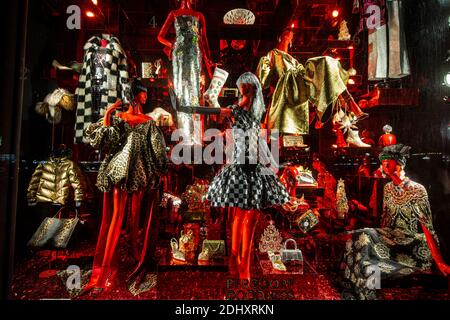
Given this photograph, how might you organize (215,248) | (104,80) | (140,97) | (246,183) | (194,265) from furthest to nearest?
(104,80) < (215,248) < (140,97) < (194,265) < (246,183)

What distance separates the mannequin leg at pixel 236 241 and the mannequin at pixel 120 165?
936 mm

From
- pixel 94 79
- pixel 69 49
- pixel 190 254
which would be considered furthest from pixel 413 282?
pixel 69 49

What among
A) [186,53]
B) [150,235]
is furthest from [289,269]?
[186,53]

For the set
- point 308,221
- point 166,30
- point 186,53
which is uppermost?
point 166,30

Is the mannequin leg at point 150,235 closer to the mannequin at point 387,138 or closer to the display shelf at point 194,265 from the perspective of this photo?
the display shelf at point 194,265

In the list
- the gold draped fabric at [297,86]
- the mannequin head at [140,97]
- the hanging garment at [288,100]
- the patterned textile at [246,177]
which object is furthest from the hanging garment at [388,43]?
the mannequin head at [140,97]

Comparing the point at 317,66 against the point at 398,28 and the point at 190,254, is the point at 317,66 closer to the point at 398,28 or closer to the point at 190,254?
the point at 398,28

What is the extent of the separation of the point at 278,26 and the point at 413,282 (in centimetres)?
302

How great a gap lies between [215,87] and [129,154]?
1.22m

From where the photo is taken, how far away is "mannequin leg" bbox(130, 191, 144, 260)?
280 cm

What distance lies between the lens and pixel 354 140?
3.39 meters

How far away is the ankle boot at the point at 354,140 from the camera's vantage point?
11.0ft

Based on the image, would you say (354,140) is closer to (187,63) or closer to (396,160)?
(396,160)

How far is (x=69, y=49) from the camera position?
10.0 ft
